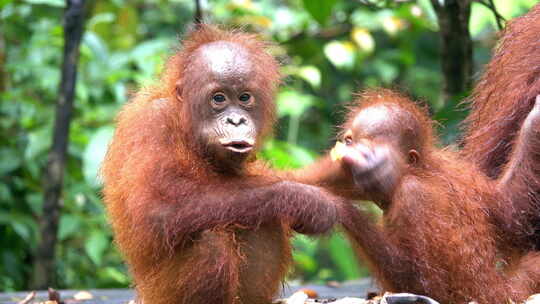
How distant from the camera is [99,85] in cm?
518

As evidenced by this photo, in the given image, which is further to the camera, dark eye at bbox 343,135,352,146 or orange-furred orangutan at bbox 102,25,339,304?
dark eye at bbox 343,135,352,146

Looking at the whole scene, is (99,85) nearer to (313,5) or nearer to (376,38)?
(313,5)

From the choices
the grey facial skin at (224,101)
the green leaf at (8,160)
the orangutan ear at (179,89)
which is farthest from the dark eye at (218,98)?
the green leaf at (8,160)

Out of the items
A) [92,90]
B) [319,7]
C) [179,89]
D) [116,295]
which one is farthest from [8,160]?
[179,89]

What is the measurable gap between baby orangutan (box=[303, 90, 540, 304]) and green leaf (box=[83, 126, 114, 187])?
1684 millimetres

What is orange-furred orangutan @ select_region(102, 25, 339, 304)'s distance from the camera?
2502mm

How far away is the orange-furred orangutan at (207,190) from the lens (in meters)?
2.50

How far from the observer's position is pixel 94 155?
4281 millimetres

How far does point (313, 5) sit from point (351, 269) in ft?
9.69

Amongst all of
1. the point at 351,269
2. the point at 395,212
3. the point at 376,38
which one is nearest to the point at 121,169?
the point at 395,212

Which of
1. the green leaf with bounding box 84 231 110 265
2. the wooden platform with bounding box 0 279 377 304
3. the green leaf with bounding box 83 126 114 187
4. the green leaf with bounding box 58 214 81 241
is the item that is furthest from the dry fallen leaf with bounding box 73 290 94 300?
the green leaf with bounding box 58 214 81 241

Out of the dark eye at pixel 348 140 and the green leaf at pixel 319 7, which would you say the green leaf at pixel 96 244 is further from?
the dark eye at pixel 348 140

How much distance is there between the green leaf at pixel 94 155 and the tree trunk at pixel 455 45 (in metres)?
1.75

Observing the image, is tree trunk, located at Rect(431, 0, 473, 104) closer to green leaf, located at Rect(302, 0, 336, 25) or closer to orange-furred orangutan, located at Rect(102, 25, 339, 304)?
green leaf, located at Rect(302, 0, 336, 25)
